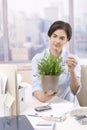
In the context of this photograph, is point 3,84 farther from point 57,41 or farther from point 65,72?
point 57,41

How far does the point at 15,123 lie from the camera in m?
1.55

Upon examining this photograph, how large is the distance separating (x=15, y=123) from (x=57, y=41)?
0.95 meters

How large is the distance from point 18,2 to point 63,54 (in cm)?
146

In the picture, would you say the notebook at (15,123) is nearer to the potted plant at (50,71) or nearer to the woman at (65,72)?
the potted plant at (50,71)

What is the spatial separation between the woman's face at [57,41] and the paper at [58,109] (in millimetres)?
543

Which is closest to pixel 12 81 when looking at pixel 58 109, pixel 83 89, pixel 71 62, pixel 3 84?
pixel 3 84

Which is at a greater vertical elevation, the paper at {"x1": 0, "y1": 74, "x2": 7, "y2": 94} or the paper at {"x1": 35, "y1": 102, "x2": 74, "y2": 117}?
the paper at {"x1": 0, "y1": 74, "x2": 7, "y2": 94}

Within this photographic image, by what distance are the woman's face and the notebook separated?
2.64 feet

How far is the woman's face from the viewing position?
90.7 inches

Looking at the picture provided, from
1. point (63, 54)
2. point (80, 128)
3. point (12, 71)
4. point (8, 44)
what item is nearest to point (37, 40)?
point (8, 44)

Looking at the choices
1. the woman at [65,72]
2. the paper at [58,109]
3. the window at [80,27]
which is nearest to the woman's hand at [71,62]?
the woman at [65,72]

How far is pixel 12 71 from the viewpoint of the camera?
5.44 feet

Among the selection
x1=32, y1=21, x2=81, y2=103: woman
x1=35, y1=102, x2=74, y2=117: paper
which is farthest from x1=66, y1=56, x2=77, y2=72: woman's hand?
x1=35, y1=102, x2=74, y2=117: paper

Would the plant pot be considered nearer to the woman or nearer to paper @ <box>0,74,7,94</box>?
paper @ <box>0,74,7,94</box>
